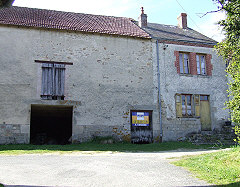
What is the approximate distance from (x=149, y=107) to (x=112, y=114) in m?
2.23

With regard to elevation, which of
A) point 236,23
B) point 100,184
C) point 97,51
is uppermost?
point 97,51

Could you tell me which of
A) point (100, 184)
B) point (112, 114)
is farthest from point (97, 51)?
point (100, 184)

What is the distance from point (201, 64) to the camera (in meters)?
17.0

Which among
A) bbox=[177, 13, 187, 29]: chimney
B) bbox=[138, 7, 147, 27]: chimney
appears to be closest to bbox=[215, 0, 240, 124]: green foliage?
bbox=[138, 7, 147, 27]: chimney

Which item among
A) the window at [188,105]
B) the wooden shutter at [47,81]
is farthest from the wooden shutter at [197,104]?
the wooden shutter at [47,81]

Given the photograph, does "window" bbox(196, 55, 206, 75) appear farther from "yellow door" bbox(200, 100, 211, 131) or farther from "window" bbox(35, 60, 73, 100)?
"window" bbox(35, 60, 73, 100)

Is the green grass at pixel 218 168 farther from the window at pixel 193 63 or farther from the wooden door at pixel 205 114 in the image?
the window at pixel 193 63

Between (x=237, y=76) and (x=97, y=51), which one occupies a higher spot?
(x=97, y=51)

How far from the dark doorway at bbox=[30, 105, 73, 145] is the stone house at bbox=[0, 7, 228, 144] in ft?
0.21

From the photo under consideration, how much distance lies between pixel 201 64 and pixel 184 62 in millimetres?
1200

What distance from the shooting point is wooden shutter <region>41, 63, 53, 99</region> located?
1391 cm

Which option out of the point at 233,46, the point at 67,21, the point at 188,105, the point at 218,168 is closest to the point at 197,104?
the point at 188,105

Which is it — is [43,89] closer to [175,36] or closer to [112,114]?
[112,114]

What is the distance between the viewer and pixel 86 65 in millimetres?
14688
